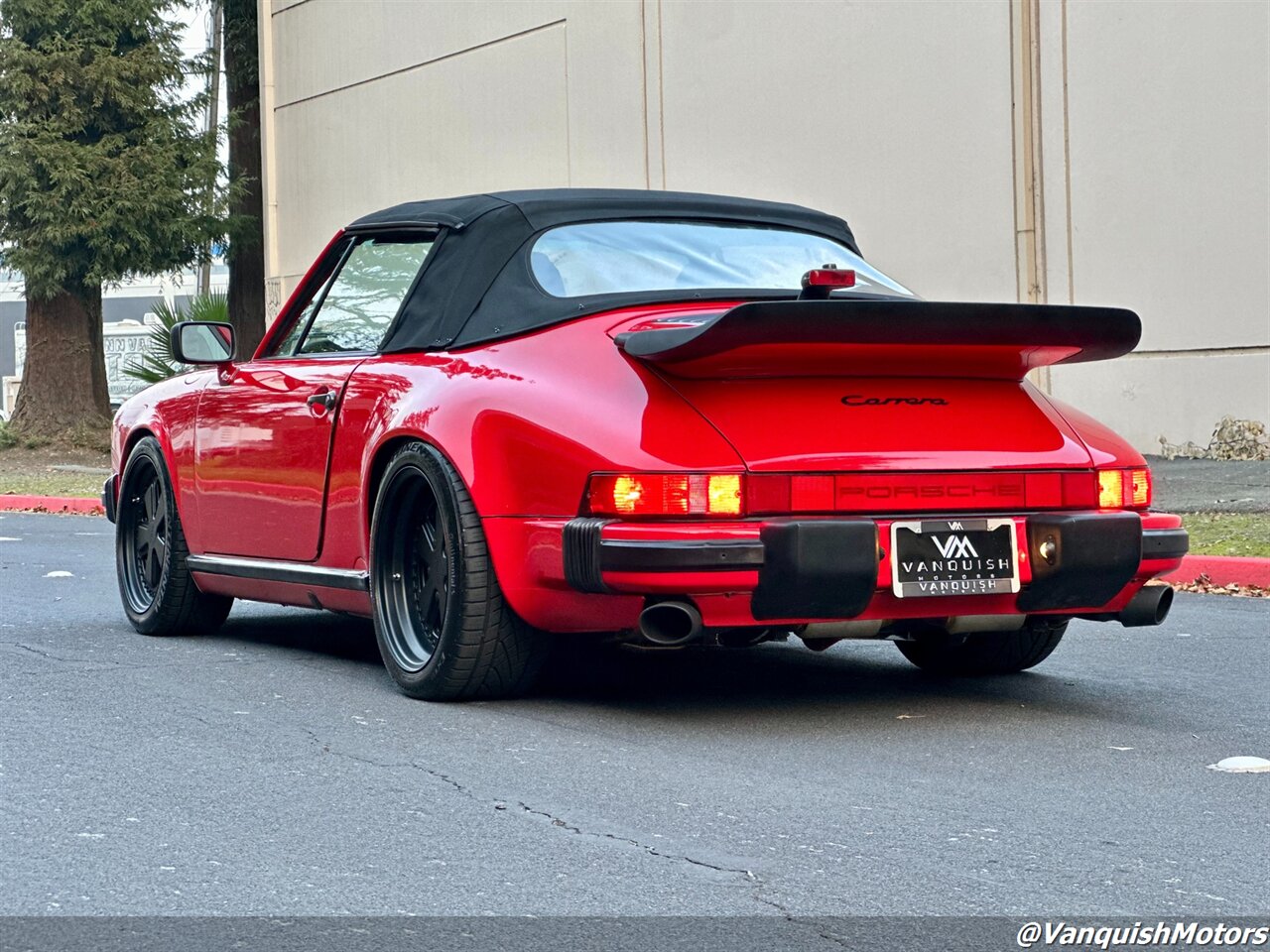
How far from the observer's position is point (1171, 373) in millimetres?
15859

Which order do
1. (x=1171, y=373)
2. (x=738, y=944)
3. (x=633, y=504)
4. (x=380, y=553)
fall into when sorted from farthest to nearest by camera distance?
(x=1171, y=373) → (x=380, y=553) → (x=633, y=504) → (x=738, y=944)

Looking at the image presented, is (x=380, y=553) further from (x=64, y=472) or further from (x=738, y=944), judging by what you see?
(x=64, y=472)

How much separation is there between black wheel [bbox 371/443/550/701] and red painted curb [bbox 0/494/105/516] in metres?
11.6

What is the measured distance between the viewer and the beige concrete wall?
50.9 feet

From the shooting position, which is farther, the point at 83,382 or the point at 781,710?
the point at 83,382

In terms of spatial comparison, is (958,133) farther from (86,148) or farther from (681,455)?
(681,455)

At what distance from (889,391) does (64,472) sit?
1850cm

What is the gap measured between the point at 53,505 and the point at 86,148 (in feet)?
28.7

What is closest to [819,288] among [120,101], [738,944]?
[738,944]

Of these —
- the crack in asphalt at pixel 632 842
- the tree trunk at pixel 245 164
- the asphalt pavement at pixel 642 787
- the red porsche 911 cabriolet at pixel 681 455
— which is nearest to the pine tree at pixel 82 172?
the tree trunk at pixel 245 164

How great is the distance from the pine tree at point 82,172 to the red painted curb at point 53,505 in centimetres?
714

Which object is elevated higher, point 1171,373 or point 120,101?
point 120,101

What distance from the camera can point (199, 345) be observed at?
698 centimetres

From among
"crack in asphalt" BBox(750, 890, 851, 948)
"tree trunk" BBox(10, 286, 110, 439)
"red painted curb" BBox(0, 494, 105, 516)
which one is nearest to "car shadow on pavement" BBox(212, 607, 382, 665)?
"crack in asphalt" BBox(750, 890, 851, 948)
